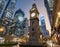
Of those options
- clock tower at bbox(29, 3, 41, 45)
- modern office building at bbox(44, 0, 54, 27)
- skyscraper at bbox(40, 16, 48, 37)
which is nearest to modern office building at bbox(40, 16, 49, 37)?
skyscraper at bbox(40, 16, 48, 37)

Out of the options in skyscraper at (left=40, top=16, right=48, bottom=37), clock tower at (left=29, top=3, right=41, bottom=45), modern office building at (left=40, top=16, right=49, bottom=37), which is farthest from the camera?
skyscraper at (left=40, top=16, right=48, bottom=37)

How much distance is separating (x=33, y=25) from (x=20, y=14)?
6.48 metres

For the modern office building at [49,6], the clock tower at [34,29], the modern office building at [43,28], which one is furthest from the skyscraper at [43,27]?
the clock tower at [34,29]

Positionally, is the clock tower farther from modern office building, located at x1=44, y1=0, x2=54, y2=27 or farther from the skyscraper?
modern office building, located at x1=44, y1=0, x2=54, y2=27

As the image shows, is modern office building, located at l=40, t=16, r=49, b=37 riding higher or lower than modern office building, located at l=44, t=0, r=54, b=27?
lower

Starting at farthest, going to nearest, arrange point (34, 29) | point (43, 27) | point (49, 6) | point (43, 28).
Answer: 1. point (49, 6)
2. point (43, 27)
3. point (43, 28)
4. point (34, 29)

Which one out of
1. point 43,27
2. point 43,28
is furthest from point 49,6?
point 43,28

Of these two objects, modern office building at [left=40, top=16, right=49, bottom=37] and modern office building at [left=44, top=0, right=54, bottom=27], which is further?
modern office building at [left=44, top=0, right=54, bottom=27]

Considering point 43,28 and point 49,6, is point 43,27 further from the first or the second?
point 49,6

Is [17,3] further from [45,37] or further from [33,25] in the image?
[45,37]

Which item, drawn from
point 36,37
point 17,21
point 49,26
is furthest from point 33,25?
point 17,21

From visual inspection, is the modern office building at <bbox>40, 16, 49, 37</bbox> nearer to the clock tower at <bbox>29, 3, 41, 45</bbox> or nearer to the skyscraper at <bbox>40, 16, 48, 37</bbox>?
the skyscraper at <bbox>40, 16, 48, 37</bbox>

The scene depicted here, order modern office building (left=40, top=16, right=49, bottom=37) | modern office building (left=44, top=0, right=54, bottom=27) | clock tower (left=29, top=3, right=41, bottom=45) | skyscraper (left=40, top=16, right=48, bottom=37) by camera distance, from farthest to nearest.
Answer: modern office building (left=44, top=0, right=54, bottom=27) < skyscraper (left=40, top=16, right=48, bottom=37) < modern office building (left=40, top=16, right=49, bottom=37) < clock tower (left=29, top=3, right=41, bottom=45)

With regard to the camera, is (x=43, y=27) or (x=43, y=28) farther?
Result: (x=43, y=27)
